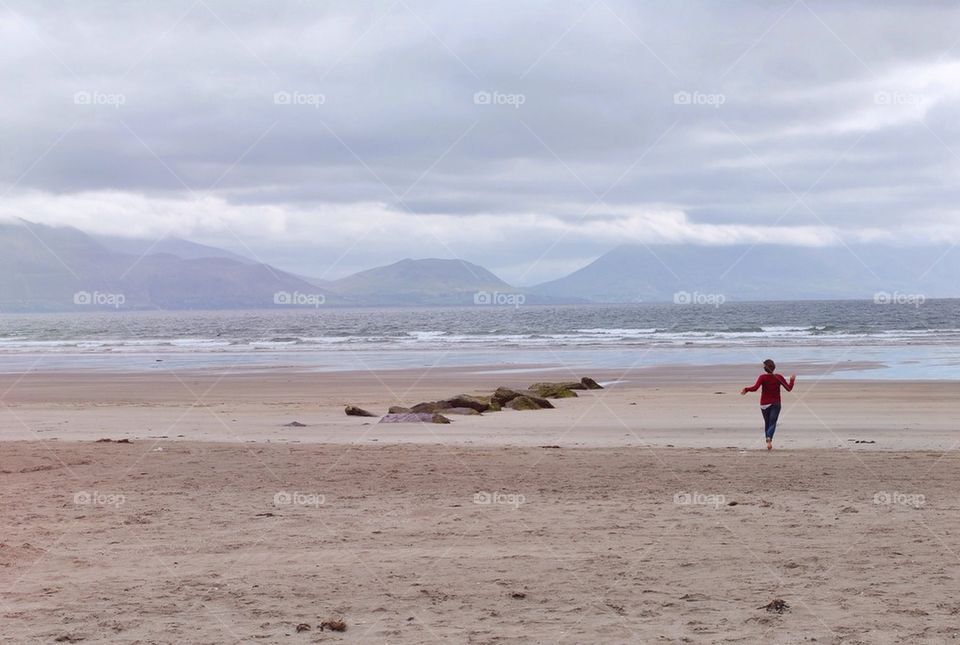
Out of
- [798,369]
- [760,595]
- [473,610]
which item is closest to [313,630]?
[473,610]

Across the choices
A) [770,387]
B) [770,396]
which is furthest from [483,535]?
[770,387]

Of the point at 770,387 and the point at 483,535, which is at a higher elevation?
the point at 770,387

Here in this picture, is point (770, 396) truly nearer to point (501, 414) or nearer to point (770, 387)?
point (770, 387)

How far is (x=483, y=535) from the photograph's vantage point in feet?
29.0

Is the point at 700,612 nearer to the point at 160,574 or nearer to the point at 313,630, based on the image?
the point at 313,630

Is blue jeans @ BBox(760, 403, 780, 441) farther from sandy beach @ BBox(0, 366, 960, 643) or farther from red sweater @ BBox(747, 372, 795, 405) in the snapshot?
sandy beach @ BBox(0, 366, 960, 643)

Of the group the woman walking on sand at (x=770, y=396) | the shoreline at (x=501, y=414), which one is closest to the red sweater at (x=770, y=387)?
the woman walking on sand at (x=770, y=396)

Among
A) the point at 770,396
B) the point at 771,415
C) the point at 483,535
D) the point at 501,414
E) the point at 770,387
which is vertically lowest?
the point at 483,535

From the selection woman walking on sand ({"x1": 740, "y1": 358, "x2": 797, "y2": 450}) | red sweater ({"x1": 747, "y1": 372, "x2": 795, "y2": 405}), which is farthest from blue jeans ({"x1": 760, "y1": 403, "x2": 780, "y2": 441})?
red sweater ({"x1": 747, "y1": 372, "x2": 795, "y2": 405})

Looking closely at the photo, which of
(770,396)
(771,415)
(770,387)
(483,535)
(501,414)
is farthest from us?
(501,414)

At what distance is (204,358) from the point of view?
50.8 meters

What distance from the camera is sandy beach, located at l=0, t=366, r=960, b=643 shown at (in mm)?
6488

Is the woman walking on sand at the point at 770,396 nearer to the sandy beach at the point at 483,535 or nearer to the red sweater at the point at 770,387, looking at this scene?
the red sweater at the point at 770,387

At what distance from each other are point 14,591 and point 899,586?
6587mm
